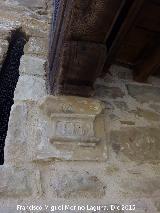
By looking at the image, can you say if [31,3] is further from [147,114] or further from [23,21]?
[147,114]

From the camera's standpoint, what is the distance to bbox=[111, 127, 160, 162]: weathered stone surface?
5.75 ft

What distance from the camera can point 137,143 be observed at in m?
1.80

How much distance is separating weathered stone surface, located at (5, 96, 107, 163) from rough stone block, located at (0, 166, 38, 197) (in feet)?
0.21

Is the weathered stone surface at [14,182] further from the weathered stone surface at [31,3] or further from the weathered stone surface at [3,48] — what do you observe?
the weathered stone surface at [31,3]

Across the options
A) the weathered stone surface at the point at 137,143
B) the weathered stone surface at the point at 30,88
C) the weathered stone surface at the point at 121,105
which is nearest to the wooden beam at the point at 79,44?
the weathered stone surface at the point at 30,88

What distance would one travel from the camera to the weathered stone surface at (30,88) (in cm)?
189

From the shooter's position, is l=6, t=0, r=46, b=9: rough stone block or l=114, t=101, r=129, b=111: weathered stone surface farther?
l=6, t=0, r=46, b=9: rough stone block

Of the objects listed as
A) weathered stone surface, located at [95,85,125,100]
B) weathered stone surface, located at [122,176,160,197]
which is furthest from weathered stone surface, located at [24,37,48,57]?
weathered stone surface, located at [122,176,160,197]

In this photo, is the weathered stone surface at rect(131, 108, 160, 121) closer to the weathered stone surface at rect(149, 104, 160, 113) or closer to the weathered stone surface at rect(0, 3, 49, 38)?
the weathered stone surface at rect(149, 104, 160, 113)

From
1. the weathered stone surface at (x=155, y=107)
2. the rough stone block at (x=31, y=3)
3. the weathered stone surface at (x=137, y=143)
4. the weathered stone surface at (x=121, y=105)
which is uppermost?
the weathered stone surface at (x=155, y=107)

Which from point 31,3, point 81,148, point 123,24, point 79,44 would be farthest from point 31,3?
point 81,148

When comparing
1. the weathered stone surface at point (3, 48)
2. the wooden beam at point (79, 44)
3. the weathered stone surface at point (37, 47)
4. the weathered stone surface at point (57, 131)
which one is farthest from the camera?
the weathered stone surface at point (37, 47)

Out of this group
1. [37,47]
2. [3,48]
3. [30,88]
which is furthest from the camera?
[37,47]

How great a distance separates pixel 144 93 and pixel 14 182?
1.07m
